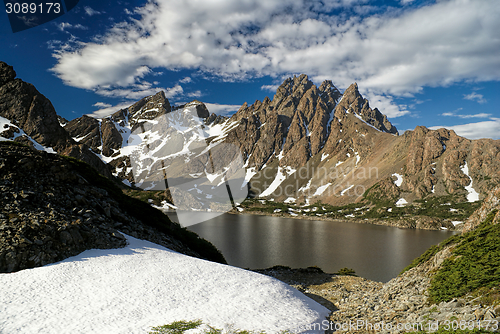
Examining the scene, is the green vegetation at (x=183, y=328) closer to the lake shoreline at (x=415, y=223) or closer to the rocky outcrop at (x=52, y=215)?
the rocky outcrop at (x=52, y=215)

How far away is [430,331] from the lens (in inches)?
402

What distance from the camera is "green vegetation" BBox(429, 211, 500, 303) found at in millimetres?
11156

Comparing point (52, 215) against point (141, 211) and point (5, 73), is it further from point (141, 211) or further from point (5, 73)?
point (5, 73)

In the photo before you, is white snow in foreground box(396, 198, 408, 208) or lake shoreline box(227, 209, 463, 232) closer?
lake shoreline box(227, 209, 463, 232)

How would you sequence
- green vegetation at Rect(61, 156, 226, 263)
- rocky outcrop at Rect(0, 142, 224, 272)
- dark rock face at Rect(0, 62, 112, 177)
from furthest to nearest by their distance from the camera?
1. dark rock face at Rect(0, 62, 112, 177)
2. green vegetation at Rect(61, 156, 226, 263)
3. rocky outcrop at Rect(0, 142, 224, 272)

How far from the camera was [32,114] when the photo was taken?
348 feet

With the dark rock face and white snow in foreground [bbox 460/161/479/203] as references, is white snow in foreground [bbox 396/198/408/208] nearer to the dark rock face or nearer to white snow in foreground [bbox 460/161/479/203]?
white snow in foreground [bbox 460/161/479/203]

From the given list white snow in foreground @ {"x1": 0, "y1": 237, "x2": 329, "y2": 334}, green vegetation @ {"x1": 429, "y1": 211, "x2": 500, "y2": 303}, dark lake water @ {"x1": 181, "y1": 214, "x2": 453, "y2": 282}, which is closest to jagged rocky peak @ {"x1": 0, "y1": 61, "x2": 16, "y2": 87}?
dark lake water @ {"x1": 181, "y1": 214, "x2": 453, "y2": 282}

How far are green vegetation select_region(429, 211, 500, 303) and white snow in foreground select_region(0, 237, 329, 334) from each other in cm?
733

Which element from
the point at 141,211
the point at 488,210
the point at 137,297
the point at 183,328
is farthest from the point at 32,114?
the point at 488,210

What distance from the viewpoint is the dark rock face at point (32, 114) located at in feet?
336

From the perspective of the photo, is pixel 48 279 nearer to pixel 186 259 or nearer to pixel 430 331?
pixel 186 259

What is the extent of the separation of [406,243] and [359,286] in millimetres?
59184

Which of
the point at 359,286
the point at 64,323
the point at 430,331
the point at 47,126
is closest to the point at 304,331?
the point at 430,331
